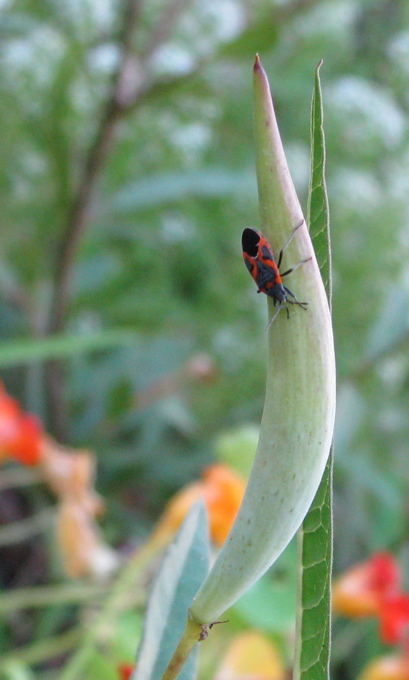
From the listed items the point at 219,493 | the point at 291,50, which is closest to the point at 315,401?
the point at 219,493

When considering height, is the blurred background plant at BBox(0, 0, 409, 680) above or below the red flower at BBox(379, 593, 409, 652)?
above

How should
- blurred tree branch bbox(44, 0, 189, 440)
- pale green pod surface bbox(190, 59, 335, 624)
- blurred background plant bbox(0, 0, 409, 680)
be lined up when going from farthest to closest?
→ blurred background plant bbox(0, 0, 409, 680) → blurred tree branch bbox(44, 0, 189, 440) → pale green pod surface bbox(190, 59, 335, 624)

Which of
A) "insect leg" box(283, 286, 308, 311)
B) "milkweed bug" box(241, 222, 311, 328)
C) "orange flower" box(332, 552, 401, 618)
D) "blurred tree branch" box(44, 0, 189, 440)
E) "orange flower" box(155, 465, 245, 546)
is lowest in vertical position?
"insect leg" box(283, 286, 308, 311)

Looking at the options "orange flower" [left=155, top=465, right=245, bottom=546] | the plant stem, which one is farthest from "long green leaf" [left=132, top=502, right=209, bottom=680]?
"orange flower" [left=155, top=465, right=245, bottom=546]

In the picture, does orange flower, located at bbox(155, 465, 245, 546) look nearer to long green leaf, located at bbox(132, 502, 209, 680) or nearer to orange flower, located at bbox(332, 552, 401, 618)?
orange flower, located at bbox(332, 552, 401, 618)

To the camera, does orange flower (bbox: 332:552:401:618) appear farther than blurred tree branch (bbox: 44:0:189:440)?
No

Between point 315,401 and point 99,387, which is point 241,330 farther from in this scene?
point 315,401
